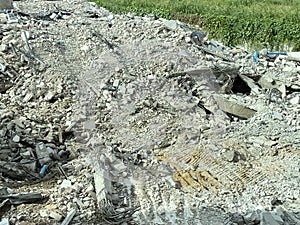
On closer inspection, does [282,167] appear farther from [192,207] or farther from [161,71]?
[161,71]

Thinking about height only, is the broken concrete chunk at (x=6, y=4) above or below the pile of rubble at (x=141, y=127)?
above

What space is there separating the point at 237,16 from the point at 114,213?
10732mm

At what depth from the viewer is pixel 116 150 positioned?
244 inches

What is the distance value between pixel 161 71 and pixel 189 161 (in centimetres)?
253

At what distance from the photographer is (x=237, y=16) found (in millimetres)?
14094

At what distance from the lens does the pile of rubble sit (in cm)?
496

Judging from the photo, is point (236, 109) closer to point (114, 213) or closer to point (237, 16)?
point (114, 213)

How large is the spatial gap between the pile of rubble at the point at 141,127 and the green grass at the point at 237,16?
3273 mm

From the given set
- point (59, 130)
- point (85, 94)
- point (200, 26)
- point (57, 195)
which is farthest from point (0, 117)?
point (200, 26)

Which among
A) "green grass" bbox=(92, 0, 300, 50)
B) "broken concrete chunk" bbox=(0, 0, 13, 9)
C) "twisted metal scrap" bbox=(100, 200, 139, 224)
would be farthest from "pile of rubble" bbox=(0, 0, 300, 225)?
"green grass" bbox=(92, 0, 300, 50)

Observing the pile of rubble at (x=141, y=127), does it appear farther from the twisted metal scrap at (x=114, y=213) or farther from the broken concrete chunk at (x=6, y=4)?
the broken concrete chunk at (x=6, y=4)

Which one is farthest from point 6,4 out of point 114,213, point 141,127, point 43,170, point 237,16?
point 114,213

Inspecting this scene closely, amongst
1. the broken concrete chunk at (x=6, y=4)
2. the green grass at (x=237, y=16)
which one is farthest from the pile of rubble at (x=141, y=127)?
the green grass at (x=237, y=16)

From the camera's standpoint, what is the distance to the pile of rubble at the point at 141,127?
496 centimetres
